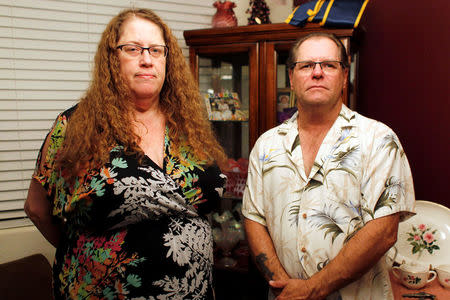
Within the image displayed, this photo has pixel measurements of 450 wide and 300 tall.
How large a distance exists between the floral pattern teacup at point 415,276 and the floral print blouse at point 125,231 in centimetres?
96

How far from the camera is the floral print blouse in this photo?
1.13 meters

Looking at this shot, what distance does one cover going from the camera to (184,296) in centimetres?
119

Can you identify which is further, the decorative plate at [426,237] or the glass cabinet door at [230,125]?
the glass cabinet door at [230,125]

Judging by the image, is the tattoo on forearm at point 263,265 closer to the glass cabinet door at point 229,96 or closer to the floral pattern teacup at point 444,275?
the floral pattern teacup at point 444,275

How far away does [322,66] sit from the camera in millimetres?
1396

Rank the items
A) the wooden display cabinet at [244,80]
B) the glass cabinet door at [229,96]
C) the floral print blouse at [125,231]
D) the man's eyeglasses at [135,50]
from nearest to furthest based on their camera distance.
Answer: the floral print blouse at [125,231] < the man's eyeglasses at [135,50] < the wooden display cabinet at [244,80] < the glass cabinet door at [229,96]

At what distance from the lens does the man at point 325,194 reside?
124 cm

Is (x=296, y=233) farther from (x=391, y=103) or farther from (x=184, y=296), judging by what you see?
(x=391, y=103)

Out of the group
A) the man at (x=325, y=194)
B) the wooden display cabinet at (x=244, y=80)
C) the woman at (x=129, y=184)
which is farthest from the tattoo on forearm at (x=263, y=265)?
the wooden display cabinet at (x=244, y=80)

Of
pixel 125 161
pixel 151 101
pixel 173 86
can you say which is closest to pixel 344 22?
pixel 173 86

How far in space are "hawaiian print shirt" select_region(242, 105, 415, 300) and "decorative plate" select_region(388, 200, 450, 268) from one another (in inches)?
21.3

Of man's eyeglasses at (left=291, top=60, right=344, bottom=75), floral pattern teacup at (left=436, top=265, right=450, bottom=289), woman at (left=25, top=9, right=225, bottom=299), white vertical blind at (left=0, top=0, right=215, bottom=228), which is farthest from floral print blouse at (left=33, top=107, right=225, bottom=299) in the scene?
floral pattern teacup at (left=436, top=265, right=450, bottom=289)

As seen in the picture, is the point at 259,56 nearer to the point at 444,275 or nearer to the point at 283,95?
the point at 283,95

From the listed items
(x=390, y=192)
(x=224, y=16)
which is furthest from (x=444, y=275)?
(x=224, y=16)
